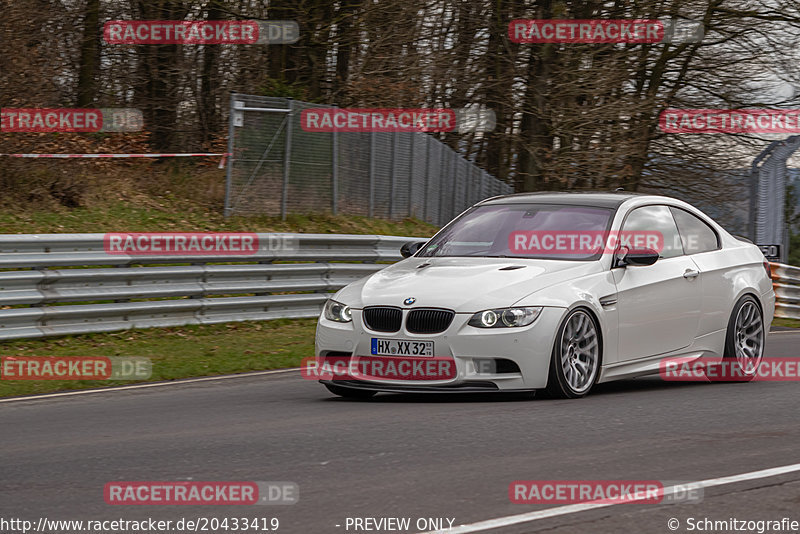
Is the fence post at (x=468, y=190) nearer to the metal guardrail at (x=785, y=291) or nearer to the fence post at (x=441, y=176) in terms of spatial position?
the fence post at (x=441, y=176)

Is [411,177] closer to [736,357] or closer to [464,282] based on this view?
[736,357]

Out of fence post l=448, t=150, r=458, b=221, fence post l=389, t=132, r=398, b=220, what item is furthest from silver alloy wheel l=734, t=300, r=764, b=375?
fence post l=448, t=150, r=458, b=221

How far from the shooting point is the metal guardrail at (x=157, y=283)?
41.3ft

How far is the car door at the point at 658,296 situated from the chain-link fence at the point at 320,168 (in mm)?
11045

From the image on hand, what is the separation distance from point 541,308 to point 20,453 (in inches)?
145

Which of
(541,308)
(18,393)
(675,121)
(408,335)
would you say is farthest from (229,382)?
(675,121)

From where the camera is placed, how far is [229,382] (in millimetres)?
10898

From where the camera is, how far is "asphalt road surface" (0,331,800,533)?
536cm

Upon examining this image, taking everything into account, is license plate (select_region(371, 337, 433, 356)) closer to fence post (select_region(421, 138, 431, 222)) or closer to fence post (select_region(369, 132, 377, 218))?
fence post (select_region(369, 132, 377, 218))

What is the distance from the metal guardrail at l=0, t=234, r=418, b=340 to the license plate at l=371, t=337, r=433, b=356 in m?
5.15

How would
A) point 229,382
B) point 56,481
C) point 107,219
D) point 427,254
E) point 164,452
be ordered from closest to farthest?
point 56,481, point 164,452, point 427,254, point 229,382, point 107,219

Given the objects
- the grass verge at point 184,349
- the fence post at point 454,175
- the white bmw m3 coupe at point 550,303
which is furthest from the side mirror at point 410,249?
the fence post at point 454,175

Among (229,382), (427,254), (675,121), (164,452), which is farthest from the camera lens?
(675,121)

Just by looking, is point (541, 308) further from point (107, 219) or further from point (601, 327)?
point (107, 219)
